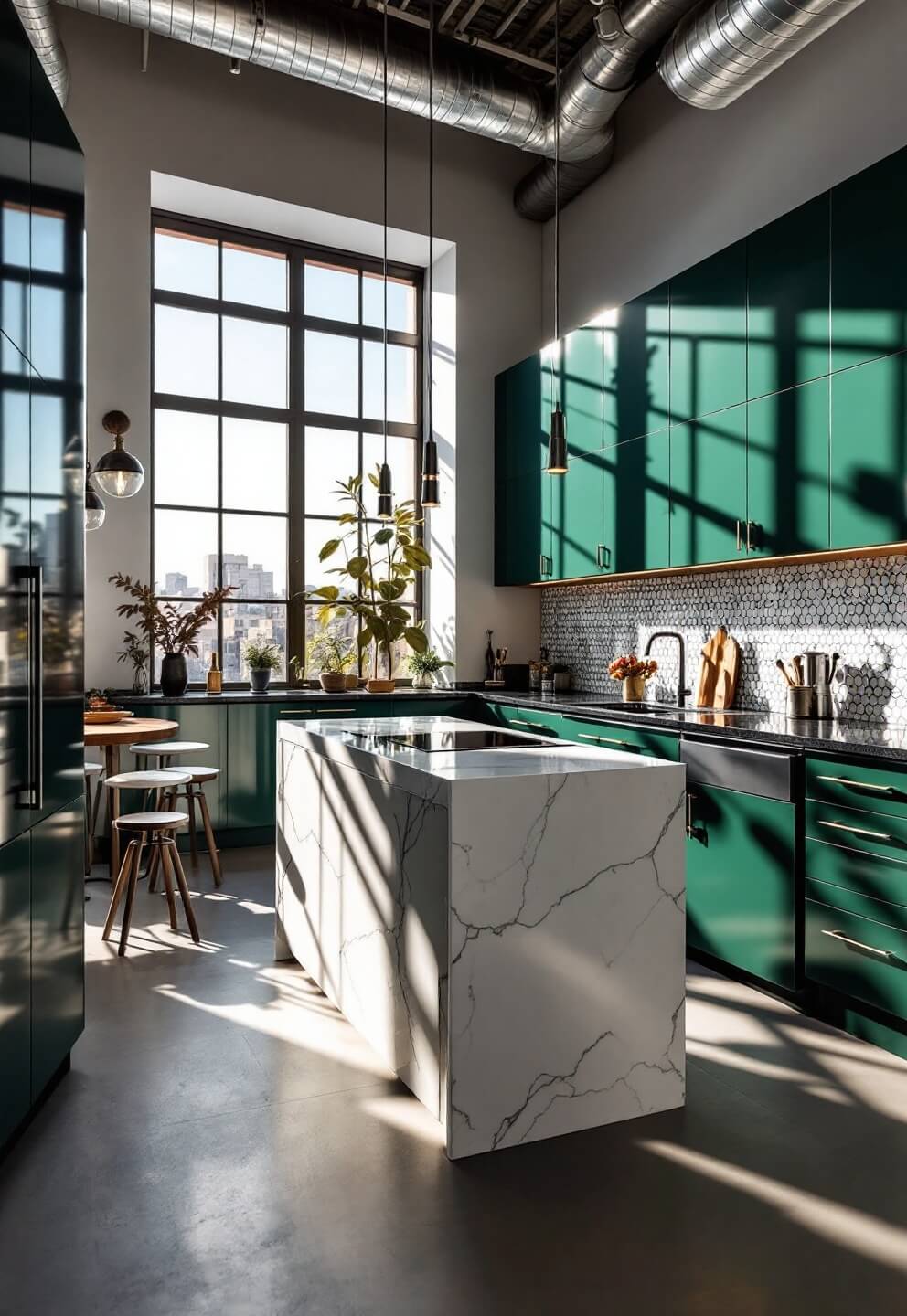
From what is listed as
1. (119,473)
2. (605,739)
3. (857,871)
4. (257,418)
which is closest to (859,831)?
(857,871)

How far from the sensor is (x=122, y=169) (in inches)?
204

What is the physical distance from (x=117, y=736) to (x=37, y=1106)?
1.79 meters

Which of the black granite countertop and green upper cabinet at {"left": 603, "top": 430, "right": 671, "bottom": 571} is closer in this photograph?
the black granite countertop

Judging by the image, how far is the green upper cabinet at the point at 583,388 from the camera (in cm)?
497

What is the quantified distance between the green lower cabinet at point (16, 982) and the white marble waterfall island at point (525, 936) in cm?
90

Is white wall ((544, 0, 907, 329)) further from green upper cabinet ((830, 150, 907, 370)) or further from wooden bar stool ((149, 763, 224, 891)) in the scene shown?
wooden bar stool ((149, 763, 224, 891))

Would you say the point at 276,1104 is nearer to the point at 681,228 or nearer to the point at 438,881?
the point at 438,881

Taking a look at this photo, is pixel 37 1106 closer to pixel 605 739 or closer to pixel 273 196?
pixel 605 739

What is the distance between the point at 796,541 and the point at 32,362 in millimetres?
2824

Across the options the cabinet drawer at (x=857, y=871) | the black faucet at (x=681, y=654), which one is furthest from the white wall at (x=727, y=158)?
the cabinet drawer at (x=857, y=871)

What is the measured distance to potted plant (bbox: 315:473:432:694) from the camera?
580cm

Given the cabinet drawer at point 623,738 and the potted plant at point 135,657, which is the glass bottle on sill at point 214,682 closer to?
the potted plant at point 135,657

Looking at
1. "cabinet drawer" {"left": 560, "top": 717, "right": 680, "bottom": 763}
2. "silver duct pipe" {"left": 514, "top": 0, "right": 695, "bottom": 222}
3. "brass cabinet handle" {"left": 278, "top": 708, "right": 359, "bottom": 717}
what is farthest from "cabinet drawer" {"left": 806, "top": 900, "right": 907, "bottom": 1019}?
"silver duct pipe" {"left": 514, "top": 0, "right": 695, "bottom": 222}

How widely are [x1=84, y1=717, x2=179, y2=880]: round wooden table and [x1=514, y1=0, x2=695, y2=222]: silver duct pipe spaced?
3.99 meters
